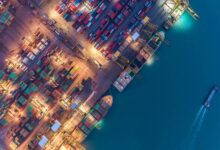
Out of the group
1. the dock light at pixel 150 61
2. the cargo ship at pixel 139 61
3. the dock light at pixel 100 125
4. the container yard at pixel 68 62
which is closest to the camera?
the container yard at pixel 68 62

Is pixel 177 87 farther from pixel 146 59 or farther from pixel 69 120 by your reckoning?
pixel 69 120

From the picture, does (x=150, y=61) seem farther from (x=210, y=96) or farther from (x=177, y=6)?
(x=210, y=96)

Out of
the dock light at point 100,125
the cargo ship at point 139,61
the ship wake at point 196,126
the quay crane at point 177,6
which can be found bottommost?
the ship wake at point 196,126

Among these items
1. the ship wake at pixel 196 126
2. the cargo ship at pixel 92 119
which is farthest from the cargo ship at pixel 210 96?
the cargo ship at pixel 92 119

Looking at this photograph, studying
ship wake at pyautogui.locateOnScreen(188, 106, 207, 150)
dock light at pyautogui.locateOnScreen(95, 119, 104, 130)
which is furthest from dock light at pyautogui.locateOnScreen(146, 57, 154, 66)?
dock light at pyautogui.locateOnScreen(95, 119, 104, 130)

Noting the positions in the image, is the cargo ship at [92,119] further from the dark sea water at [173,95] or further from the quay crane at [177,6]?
the quay crane at [177,6]

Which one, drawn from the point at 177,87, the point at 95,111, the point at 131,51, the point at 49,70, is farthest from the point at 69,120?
the point at 177,87
